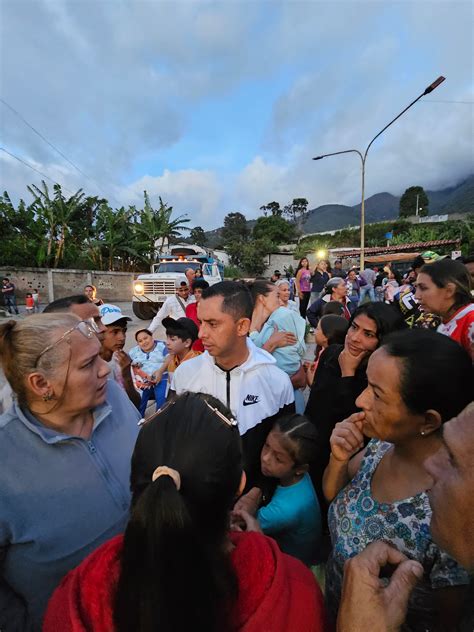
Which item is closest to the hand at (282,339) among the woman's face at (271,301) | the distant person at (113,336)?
the woman's face at (271,301)

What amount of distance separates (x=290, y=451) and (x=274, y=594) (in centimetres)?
114

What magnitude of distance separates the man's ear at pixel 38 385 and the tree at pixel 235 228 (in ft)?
209

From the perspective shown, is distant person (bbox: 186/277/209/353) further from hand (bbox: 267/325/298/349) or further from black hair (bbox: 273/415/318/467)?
black hair (bbox: 273/415/318/467)

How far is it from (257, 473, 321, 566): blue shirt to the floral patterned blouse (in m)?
0.36

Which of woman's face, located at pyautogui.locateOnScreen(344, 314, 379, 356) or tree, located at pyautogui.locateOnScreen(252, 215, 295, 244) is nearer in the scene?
woman's face, located at pyautogui.locateOnScreen(344, 314, 379, 356)

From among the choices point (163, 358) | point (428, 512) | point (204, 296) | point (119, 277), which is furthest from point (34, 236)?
point (428, 512)

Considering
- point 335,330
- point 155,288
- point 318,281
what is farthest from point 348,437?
point 155,288

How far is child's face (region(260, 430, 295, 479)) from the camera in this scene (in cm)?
189

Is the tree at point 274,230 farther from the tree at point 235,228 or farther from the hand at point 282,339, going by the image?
the hand at point 282,339

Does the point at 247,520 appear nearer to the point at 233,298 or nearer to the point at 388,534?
the point at 388,534

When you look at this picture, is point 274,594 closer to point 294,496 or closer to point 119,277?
point 294,496

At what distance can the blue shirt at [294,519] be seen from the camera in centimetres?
177

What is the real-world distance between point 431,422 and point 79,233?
28.7 metres

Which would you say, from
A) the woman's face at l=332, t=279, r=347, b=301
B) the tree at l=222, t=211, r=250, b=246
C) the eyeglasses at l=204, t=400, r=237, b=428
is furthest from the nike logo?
the tree at l=222, t=211, r=250, b=246
